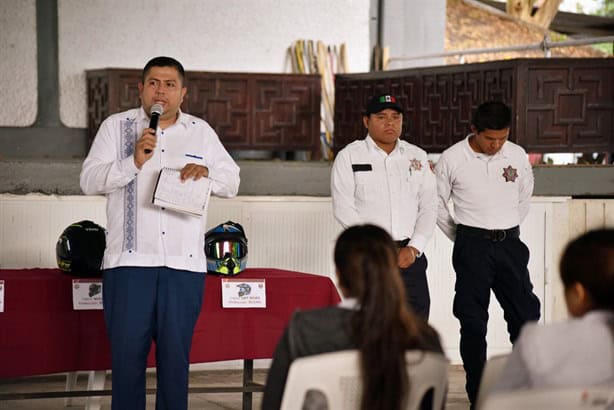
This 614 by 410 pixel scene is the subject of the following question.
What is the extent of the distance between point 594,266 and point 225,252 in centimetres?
271

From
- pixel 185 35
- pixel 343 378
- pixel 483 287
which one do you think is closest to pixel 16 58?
pixel 185 35

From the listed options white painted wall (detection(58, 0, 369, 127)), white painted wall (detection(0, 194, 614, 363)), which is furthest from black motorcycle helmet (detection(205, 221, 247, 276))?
white painted wall (detection(58, 0, 369, 127))

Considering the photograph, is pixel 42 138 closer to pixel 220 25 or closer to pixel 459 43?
pixel 220 25

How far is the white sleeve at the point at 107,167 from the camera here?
151 inches

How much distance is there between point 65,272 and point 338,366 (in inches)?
100

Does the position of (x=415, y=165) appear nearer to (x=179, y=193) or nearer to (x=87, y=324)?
(x=179, y=193)

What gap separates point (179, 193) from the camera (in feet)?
12.8

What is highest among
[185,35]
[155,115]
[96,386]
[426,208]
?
[185,35]

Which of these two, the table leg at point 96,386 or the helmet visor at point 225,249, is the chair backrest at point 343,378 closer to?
the helmet visor at point 225,249

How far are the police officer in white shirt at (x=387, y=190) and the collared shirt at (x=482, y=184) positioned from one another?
0.96 ft

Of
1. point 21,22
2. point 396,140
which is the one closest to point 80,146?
point 21,22

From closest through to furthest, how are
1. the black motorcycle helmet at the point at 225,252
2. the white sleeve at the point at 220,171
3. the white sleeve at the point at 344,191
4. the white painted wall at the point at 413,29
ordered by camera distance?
the white sleeve at the point at 220,171, the white sleeve at the point at 344,191, the black motorcycle helmet at the point at 225,252, the white painted wall at the point at 413,29

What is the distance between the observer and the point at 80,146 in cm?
890

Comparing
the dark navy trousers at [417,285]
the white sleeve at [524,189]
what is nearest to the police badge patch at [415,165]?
the dark navy trousers at [417,285]
